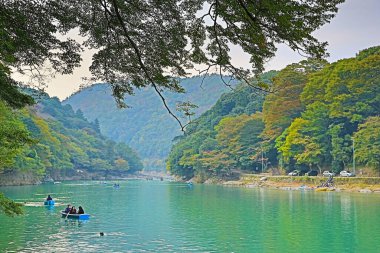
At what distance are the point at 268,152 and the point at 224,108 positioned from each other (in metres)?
17.4

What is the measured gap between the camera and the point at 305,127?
160ft

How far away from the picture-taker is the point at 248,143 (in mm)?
61875

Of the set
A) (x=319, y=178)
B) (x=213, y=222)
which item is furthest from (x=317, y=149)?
(x=213, y=222)

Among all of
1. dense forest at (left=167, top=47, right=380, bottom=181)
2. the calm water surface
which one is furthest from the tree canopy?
dense forest at (left=167, top=47, right=380, bottom=181)

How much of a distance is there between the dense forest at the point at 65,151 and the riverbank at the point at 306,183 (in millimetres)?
22814

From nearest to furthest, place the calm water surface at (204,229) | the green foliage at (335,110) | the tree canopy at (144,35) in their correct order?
the tree canopy at (144,35)
the calm water surface at (204,229)
the green foliage at (335,110)

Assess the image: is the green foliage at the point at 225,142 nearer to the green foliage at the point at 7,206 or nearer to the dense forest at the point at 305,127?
the dense forest at the point at 305,127

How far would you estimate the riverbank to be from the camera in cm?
4028

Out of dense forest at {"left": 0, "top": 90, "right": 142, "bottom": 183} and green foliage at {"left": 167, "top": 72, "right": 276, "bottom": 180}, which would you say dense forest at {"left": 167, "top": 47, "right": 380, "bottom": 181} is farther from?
dense forest at {"left": 0, "top": 90, "right": 142, "bottom": 183}

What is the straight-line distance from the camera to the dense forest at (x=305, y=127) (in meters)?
43.7

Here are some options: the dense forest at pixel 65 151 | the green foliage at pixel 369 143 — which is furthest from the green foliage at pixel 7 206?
the green foliage at pixel 369 143

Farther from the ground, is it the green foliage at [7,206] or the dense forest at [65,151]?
the dense forest at [65,151]

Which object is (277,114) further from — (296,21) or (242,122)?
(296,21)

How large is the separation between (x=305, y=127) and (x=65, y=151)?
1720 inches
